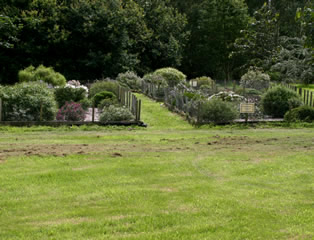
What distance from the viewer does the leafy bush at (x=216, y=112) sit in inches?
818

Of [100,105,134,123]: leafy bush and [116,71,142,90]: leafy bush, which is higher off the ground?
[116,71,142,90]: leafy bush

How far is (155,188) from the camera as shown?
8.92 m

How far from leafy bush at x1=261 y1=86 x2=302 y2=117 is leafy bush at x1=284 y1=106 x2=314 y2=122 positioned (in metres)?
1.15

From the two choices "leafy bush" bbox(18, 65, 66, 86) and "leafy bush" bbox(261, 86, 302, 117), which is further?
"leafy bush" bbox(18, 65, 66, 86)

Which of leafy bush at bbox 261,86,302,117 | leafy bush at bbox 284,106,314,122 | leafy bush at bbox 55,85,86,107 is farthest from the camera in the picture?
leafy bush at bbox 55,85,86,107

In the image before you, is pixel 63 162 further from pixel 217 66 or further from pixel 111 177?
pixel 217 66

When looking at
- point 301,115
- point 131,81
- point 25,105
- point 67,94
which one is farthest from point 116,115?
point 131,81

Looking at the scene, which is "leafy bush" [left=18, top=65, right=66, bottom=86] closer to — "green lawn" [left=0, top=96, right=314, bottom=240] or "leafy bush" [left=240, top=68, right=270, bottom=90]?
"leafy bush" [left=240, top=68, right=270, bottom=90]

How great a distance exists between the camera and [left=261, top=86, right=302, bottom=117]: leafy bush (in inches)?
920

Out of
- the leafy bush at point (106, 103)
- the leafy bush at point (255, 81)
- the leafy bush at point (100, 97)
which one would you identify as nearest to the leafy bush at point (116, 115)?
the leafy bush at point (106, 103)

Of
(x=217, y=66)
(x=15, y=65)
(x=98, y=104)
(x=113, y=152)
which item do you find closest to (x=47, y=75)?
(x=98, y=104)

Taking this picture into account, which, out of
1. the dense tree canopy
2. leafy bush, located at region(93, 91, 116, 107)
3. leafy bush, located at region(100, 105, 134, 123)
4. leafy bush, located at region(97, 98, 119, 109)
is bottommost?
leafy bush, located at region(100, 105, 134, 123)

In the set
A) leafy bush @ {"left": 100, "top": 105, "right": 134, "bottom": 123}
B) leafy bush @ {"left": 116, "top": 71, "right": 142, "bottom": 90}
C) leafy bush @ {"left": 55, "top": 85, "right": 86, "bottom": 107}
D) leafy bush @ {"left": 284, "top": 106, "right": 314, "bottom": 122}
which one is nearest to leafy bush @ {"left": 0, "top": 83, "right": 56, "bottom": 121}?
leafy bush @ {"left": 100, "top": 105, "right": 134, "bottom": 123}

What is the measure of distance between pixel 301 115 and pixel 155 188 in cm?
1465
